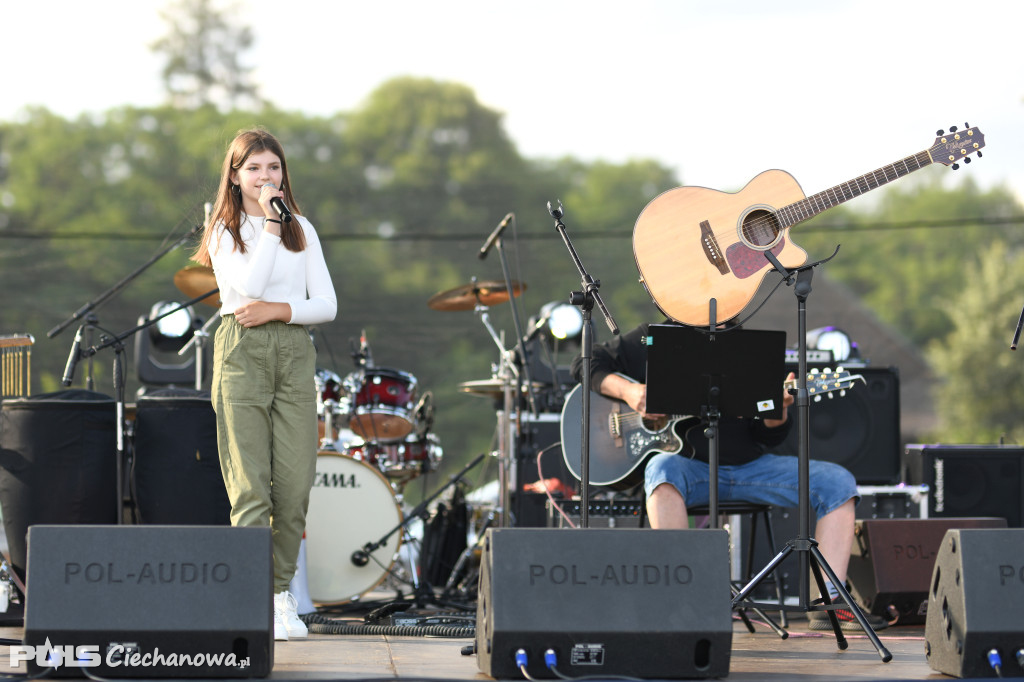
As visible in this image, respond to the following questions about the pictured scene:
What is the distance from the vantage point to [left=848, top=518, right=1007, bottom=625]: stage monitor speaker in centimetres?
425

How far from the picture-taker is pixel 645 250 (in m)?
4.11

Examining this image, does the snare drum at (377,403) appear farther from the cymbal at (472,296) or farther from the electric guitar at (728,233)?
the electric guitar at (728,233)

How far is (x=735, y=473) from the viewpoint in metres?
4.12

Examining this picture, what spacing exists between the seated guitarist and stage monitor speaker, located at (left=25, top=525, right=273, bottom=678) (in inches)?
65.3

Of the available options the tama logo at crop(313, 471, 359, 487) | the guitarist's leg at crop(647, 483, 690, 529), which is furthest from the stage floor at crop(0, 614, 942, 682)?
the tama logo at crop(313, 471, 359, 487)

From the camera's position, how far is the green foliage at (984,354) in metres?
23.0

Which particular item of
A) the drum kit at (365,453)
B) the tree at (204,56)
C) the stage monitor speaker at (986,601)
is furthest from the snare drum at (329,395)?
the tree at (204,56)

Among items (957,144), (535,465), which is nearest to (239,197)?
(957,144)

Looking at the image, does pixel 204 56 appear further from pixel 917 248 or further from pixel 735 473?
pixel 735 473

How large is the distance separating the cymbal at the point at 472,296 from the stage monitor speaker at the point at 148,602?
10.8 feet

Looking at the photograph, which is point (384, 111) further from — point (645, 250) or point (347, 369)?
point (645, 250)

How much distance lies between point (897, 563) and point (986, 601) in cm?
154

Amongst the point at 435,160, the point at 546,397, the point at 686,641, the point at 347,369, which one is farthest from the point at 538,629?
the point at 435,160

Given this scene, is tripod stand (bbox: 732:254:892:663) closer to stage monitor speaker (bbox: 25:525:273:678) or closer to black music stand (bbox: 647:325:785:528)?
black music stand (bbox: 647:325:785:528)
